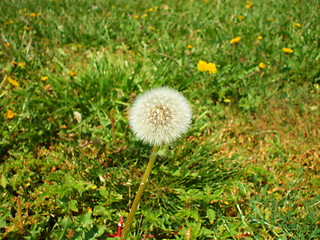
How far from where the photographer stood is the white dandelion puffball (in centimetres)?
147

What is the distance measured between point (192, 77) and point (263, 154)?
3.50 ft

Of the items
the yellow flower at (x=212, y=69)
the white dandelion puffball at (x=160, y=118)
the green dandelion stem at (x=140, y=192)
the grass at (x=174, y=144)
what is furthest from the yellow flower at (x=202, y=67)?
the green dandelion stem at (x=140, y=192)

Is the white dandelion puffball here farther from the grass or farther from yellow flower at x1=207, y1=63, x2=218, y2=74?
yellow flower at x1=207, y1=63, x2=218, y2=74

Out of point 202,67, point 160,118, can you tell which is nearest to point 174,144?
point 160,118

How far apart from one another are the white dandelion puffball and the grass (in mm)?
433

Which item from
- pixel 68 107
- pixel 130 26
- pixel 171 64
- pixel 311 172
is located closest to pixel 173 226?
pixel 311 172

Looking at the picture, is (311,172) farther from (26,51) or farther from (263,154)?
(26,51)

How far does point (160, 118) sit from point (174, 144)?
0.75 meters

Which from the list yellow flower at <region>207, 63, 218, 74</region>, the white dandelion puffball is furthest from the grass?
the white dandelion puffball

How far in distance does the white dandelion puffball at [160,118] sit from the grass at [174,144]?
Result: 43cm

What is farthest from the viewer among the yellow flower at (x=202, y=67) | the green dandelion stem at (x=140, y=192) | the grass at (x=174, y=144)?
the yellow flower at (x=202, y=67)

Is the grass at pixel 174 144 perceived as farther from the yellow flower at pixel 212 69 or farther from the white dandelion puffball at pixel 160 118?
the white dandelion puffball at pixel 160 118

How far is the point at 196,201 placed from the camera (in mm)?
1848

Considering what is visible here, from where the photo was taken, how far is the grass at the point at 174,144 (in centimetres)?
175
